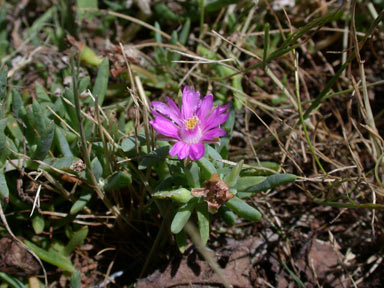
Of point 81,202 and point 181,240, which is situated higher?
point 81,202

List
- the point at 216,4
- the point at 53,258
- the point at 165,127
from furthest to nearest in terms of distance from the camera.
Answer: the point at 216,4
the point at 53,258
the point at 165,127

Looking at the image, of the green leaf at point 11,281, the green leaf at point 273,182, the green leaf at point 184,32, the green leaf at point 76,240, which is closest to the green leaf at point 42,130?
the green leaf at point 76,240

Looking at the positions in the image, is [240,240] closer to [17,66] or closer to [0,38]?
[17,66]

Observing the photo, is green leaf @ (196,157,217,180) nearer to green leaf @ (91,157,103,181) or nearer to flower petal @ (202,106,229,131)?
flower petal @ (202,106,229,131)

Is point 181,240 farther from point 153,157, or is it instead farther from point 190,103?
point 190,103

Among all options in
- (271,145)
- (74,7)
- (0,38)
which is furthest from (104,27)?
(271,145)

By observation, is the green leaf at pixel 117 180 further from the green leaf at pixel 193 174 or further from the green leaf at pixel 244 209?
the green leaf at pixel 244 209

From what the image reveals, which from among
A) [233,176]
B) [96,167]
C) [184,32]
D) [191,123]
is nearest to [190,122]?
[191,123]
